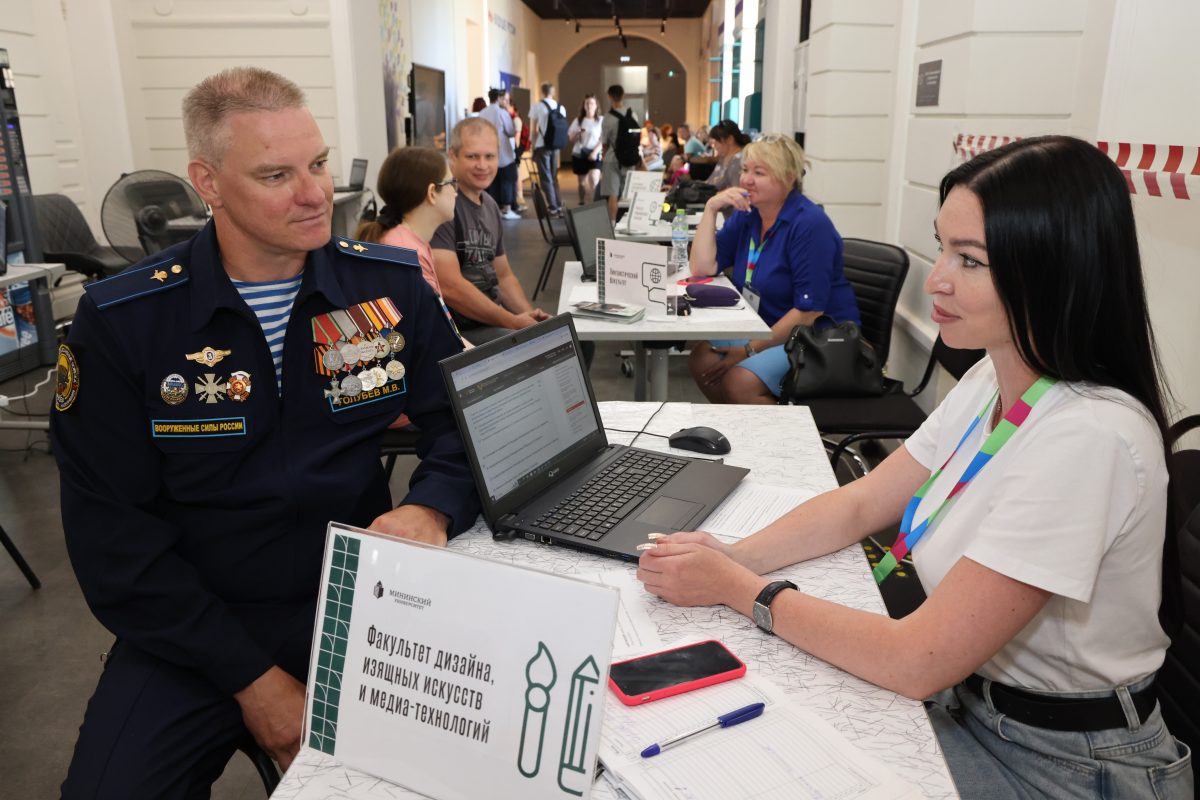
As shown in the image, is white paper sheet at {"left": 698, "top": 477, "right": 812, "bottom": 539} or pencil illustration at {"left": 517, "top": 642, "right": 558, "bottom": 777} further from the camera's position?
white paper sheet at {"left": 698, "top": 477, "right": 812, "bottom": 539}

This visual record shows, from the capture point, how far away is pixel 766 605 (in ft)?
3.56

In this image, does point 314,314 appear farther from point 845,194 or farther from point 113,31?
point 113,31

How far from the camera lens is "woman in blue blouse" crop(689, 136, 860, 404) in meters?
3.17

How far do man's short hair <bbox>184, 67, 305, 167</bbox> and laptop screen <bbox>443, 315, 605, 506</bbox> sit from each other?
53 cm

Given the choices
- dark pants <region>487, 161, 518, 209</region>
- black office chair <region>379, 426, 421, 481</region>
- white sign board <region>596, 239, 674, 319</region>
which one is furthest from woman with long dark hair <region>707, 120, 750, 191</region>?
dark pants <region>487, 161, 518, 209</region>

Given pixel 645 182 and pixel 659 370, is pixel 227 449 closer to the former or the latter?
pixel 659 370

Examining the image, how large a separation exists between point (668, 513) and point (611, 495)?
0.36ft

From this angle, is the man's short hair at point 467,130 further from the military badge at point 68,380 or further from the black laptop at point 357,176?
the black laptop at point 357,176

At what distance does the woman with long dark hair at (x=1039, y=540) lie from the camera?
98 cm

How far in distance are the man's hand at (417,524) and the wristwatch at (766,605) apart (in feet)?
1.61

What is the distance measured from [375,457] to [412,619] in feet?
2.53

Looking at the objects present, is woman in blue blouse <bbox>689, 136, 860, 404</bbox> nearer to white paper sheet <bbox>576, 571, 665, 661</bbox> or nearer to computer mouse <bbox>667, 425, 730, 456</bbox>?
computer mouse <bbox>667, 425, 730, 456</bbox>

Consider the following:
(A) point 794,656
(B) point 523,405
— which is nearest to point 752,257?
(B) point 523,405

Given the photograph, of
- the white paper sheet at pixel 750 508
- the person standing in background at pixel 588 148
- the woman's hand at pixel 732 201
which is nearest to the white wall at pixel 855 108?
the woman's hand at pixel 732 201
